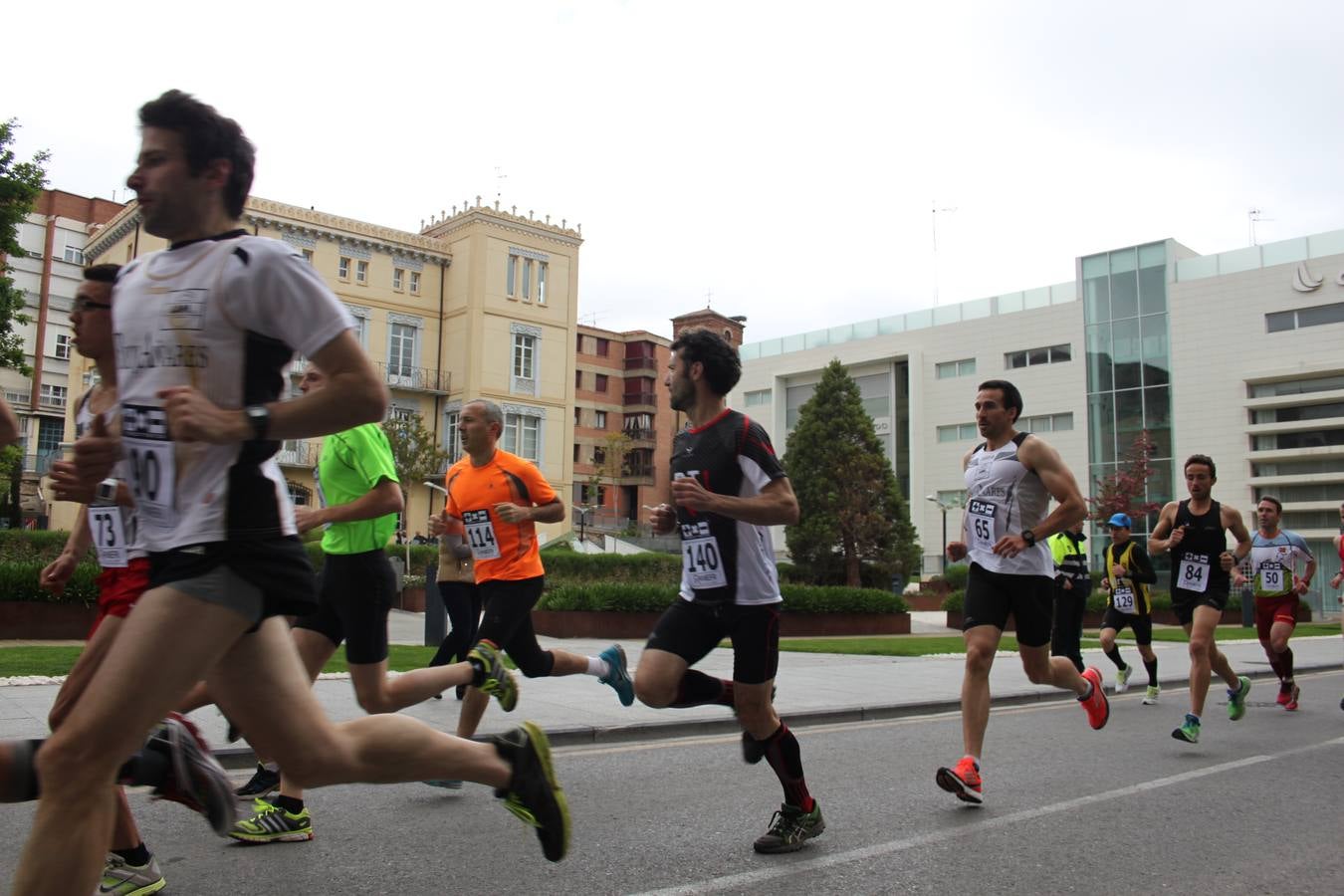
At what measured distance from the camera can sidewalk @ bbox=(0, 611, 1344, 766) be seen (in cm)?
751

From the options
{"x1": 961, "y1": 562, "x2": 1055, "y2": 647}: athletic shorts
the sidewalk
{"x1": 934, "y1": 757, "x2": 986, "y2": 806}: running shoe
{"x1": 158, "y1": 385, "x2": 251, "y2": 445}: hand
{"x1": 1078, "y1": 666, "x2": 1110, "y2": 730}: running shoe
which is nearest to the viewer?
{"x1": 158, "y1": 385, "x2": 251, "y2": 445}: hand

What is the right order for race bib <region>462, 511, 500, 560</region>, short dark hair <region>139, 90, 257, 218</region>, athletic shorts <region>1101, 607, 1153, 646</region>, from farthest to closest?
athletic shorts <region>1101, 607, 1153, 646</region>, race bib <region>462, 511, 500, 560</region>, short dark hair <region>139, 90, 257, 218</region>

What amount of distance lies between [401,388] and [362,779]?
46.7 metres

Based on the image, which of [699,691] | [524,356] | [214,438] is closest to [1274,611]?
[699,691]

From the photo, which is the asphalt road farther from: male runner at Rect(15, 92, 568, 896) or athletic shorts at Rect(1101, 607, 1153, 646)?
athletic shorts at Rect(1101, 607, 1153, 646)

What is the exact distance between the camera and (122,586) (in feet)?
11.1

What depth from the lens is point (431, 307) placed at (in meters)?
49.2

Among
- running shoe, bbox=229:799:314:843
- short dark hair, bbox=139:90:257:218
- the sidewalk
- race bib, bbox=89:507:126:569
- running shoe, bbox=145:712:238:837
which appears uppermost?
short dark hair, bbox=139:90:257:218

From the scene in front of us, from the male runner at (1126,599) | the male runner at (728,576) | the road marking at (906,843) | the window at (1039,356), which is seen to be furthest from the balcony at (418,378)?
the male runner at (728,576)

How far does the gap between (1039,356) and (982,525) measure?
5766 centimetres

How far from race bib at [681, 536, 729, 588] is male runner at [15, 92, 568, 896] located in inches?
79.2

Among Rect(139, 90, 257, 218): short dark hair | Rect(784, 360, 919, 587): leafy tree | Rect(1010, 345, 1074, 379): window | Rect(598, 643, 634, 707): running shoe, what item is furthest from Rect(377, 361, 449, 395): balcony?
Rect(139, 90, 257, 218): short dark hair

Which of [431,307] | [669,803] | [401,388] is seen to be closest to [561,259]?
[431,307]

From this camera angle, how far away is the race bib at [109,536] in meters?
3.80
